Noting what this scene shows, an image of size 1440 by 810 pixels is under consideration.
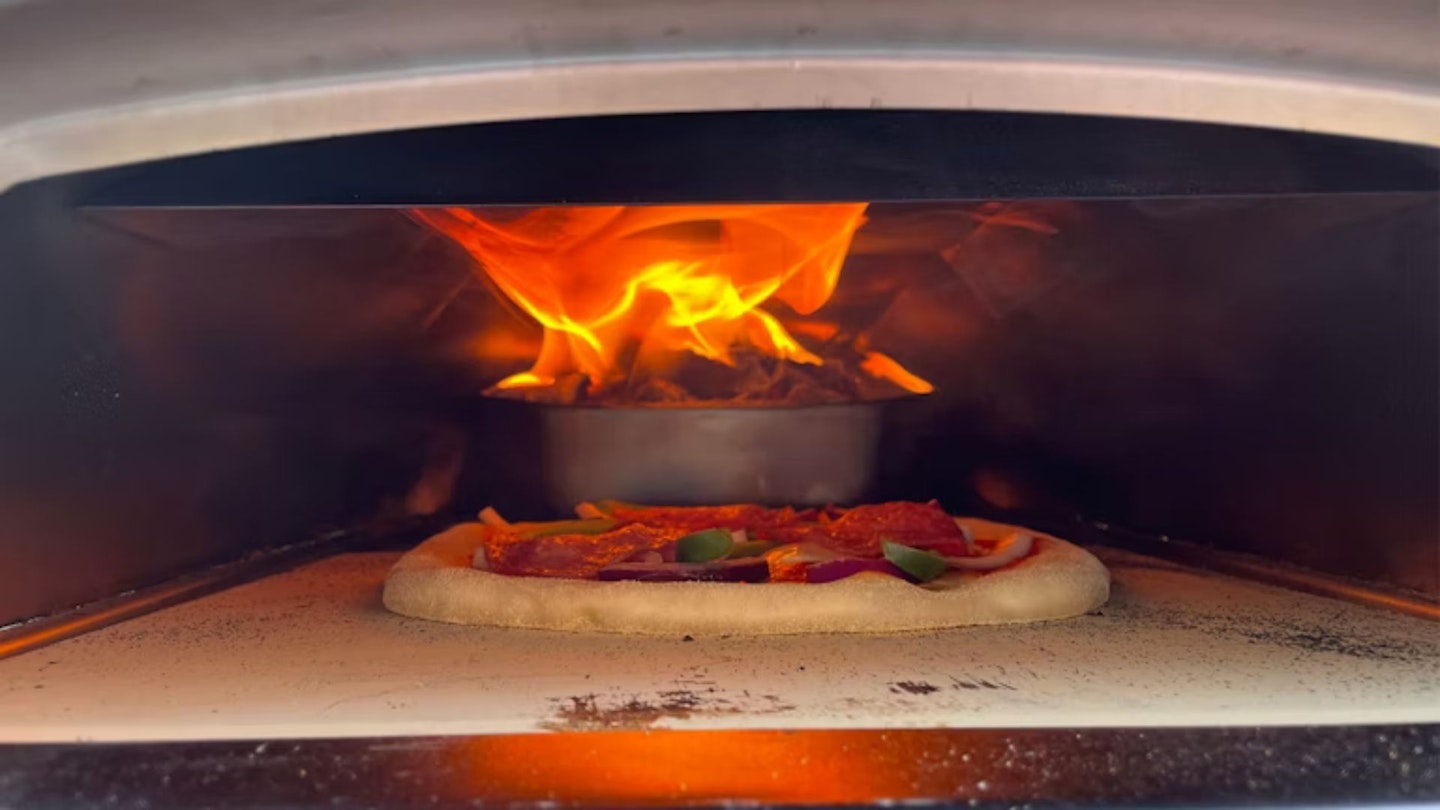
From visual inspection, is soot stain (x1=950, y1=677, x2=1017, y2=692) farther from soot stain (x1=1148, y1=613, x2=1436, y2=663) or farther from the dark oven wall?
the dark oven wall

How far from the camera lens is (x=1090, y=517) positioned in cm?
208

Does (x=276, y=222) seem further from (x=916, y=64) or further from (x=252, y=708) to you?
(x=916, y=64)

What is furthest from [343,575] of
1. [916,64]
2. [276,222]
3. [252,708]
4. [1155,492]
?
[1155,492]

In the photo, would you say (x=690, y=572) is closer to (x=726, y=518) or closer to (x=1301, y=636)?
(x=726, y=518)

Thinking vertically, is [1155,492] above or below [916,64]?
below

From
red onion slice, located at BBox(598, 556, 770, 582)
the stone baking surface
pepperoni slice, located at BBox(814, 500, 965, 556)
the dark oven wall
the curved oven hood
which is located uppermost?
the curved oven hood

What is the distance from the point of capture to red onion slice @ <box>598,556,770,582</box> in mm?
1428

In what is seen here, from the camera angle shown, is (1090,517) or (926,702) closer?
(926,702)

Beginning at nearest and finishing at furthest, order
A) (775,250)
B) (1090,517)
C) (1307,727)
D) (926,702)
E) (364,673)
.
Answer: (1307,727) < (926,702) < (364,673) < (775,250) < (1090,517)

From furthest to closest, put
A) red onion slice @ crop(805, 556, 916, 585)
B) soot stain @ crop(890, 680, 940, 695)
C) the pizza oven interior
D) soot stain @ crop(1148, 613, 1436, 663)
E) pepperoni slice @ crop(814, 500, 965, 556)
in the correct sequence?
pepperoni slice @ crop(814, 500, 965, 556)
red onion slice @ crop(805, 556, 916, 585)
soot stain @ crop(1148, 613, 1436, 663)
soot stain @ crop(890, 680, 940, 695)
the pizza oven interior

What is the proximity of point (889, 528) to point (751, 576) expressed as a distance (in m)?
0.23

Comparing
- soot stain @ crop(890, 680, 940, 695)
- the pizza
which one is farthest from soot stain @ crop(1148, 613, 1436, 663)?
soot stain @ crop(890, 680, 940, 695)

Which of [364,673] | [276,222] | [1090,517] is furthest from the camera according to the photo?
[1090,517]

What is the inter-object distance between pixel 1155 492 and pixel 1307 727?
993 millimetres
